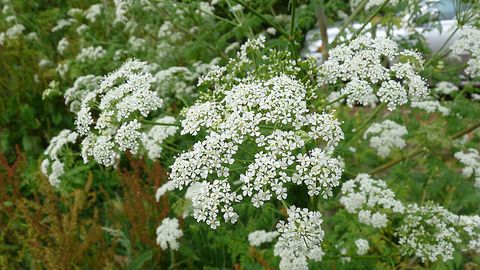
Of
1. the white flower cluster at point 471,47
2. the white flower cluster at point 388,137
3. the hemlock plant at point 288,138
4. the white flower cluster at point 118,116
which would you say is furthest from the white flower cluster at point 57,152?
the white flower cluster at point 471,47

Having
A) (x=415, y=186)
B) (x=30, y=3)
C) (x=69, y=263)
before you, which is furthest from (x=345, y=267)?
(x=30, y=3)

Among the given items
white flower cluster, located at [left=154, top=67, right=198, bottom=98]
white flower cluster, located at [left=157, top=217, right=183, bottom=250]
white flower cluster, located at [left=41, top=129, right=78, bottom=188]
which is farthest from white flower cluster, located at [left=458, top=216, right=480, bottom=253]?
white flower cluster, located at [left=41, top=129, right=78, bottom=188]

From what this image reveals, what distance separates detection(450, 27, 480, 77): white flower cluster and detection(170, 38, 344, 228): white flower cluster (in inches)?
70.4

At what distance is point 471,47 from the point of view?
121 inches

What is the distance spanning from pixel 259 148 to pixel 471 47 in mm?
2415

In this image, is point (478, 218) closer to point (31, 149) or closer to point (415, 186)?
point (415, 186)

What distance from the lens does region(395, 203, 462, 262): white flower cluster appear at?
2570mm

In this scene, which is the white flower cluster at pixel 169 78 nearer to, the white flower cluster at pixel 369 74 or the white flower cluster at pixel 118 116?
the white flower cluster at pixel 118 116

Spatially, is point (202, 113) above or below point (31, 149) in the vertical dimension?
above

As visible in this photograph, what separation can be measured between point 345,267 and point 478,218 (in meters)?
1.15

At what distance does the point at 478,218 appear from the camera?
2.68 m

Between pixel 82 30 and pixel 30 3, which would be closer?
pixel 82 30

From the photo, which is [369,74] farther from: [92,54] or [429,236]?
[92,54]

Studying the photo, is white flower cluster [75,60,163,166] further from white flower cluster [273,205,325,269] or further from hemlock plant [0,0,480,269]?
white flower cluster [273,205,325,269]
